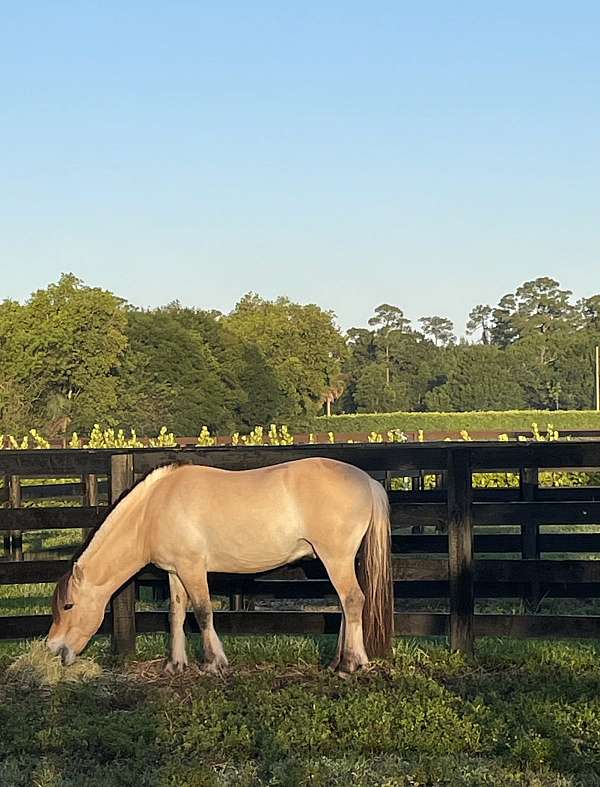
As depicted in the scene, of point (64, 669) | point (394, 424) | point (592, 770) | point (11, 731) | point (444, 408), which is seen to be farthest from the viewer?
point (444, 408)

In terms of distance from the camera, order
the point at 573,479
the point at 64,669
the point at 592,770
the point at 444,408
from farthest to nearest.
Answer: the point at 444,408 < the point at 573,479 < the point at 64,669 < the point at 592,770

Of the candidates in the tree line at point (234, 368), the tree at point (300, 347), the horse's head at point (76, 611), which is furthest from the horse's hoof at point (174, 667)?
the tree at point (300, 347)

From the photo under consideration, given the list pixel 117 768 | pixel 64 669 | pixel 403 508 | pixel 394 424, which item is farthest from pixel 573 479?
pixel 394 424

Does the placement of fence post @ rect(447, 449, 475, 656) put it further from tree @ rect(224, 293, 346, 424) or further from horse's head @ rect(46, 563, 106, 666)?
tree @ rect(224, 293, 346, 424)

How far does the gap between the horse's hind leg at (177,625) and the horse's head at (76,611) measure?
0.43 metres

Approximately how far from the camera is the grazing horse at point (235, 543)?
6289 millimetres

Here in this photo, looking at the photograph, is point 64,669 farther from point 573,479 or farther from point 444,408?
point 444,408

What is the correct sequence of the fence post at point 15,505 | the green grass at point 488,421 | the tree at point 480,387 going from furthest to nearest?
1. the tree at point 480,387
2. the green grass at point 488,421
3. the fence post at point 15,505

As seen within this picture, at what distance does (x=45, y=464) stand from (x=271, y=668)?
220 cm

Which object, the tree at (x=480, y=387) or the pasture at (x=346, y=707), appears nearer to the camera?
the pasture at (x=346, y=707)

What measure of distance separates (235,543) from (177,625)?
0.60m

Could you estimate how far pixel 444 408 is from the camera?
95.4 meters

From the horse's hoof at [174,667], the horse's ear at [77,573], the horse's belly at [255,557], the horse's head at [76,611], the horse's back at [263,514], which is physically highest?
the horse's back at [263,514]

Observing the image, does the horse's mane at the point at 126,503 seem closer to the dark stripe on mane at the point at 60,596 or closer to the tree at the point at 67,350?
the dark stripe on mane at the point at 60,596
